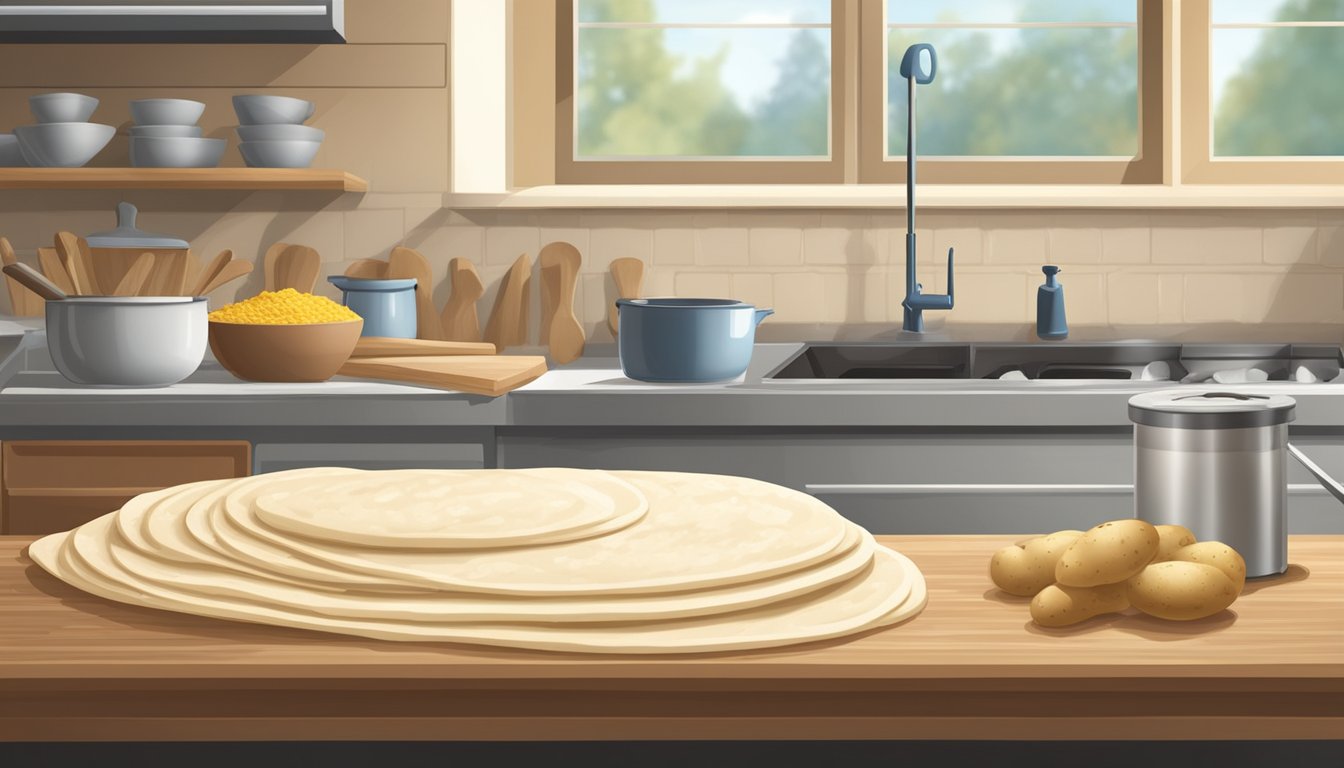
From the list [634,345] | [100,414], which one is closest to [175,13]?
[100,414]

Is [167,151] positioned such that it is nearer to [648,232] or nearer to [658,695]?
[648,232]

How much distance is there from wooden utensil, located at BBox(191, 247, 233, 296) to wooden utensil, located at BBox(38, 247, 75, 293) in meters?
0.26

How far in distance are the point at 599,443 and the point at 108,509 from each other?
768 millimetres

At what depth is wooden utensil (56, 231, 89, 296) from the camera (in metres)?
2.72

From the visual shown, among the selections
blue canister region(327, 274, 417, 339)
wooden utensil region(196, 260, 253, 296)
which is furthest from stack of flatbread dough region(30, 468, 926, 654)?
wooden utensil region(196, 260, 253, 296)

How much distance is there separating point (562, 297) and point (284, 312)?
2.43 feet

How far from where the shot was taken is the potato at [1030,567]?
3.03ft

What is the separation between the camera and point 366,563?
85 centimetres

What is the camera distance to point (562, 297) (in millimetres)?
2830

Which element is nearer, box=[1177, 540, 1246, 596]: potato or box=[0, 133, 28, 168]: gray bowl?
box=[1177, 540, 1246, 596]: potato

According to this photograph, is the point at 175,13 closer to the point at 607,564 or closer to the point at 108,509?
the point at 108,509

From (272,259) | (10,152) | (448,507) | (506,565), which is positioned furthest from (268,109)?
(506,565)

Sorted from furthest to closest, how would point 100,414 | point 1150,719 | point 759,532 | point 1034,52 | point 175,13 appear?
1. point 1034,52
2. point 175,13
3. point 100,414
4. point 759,532
5. point 1150,719

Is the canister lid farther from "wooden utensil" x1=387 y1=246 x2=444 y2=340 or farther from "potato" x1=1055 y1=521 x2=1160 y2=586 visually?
"wooden utensil" x1=387 y1=246 x2=444 y2=340
